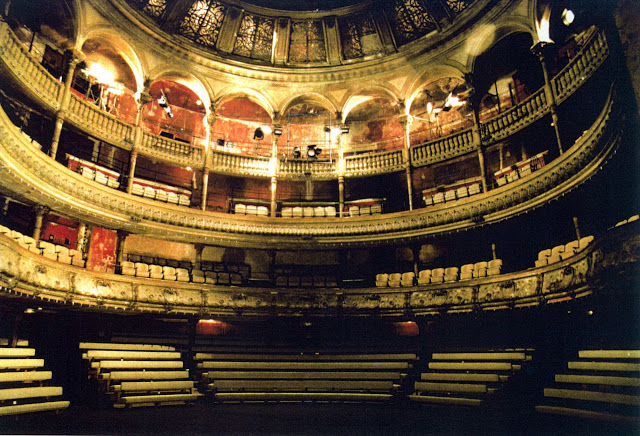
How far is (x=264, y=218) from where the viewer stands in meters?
15.3

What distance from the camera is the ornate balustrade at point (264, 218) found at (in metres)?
9.89

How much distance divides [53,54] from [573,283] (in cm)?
1910

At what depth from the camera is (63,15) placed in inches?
570

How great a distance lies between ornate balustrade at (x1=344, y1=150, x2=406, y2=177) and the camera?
54.9 feet

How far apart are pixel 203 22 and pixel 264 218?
9697 mm

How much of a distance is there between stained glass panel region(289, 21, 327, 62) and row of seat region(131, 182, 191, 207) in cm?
849

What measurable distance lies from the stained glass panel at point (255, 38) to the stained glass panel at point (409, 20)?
18.8 ft

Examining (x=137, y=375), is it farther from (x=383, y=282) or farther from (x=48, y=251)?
(x=383, y=282)

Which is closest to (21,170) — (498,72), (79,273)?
(79,273)

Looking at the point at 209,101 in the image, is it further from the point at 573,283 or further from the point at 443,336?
the point at 573,283

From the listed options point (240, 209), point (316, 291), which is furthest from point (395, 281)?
point (240, 209)

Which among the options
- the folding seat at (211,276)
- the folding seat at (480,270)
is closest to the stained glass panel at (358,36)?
the folding seat at (480,270)

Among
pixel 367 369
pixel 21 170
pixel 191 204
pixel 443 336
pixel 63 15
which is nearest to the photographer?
pixel 21 170

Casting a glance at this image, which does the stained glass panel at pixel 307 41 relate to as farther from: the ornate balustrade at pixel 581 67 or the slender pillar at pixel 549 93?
the ornate balustrade at pixel 581 67
